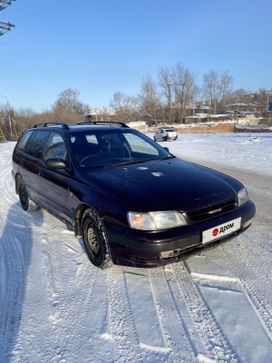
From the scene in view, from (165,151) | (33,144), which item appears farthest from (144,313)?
(33,144)

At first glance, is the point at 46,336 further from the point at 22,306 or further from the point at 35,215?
the point at 35,215

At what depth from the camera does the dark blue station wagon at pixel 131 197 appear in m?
2.62

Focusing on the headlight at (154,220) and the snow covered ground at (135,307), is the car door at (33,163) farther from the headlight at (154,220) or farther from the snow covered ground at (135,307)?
the headlight at (154,220)

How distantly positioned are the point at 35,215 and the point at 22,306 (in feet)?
8.61

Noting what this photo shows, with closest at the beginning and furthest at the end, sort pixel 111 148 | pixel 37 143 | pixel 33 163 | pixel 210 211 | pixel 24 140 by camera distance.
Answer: pixel 210 211 < pixel 111 148 < pixel 33 163 < pixel 37 143 < pixel 24 140

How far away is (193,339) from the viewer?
2139 mm

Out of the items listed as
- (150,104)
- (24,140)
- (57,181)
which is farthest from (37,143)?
(150,104)

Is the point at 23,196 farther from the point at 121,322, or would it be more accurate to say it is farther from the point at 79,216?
the point at 121,322

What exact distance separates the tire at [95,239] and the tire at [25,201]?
224cm

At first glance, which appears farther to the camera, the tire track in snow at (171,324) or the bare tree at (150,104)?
the bare tree at (150,104)

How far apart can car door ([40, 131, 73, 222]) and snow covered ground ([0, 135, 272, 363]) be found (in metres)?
0.53

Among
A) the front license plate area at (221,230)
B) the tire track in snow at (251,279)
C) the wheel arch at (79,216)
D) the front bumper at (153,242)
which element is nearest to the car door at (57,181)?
the wheel arch at (79,216)

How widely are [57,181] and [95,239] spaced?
1.11m

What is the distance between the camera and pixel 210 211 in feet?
9.23
